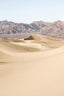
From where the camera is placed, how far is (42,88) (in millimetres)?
4000

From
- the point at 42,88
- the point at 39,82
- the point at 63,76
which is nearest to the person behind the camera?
the point at 42,88

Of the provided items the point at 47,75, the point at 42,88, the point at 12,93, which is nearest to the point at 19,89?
the point at 12,93

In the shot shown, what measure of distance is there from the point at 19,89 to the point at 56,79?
1.14 meters

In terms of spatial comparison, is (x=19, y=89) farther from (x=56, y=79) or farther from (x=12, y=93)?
(x=56, y=79)

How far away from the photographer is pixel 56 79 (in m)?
4.57

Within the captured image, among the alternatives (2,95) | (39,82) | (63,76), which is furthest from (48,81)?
(2,95)

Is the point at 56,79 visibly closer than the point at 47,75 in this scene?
Yes

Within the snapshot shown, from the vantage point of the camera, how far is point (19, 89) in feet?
13.3

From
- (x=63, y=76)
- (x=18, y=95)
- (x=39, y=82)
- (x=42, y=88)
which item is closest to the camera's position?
(x=18, y=95)

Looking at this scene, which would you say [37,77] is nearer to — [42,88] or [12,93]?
[42,88]

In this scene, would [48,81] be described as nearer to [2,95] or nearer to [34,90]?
[34,90]

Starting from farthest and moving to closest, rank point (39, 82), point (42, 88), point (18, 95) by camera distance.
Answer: point (39, 82)
point (42, 88)
point (18, 95)

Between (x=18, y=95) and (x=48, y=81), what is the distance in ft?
3.58

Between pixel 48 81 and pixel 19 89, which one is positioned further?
pixel 48 81
